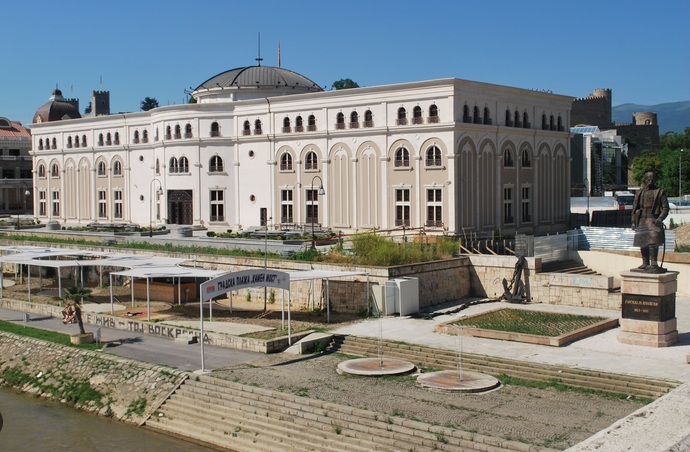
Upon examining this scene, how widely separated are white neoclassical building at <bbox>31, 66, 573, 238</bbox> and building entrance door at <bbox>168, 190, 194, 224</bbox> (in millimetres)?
81

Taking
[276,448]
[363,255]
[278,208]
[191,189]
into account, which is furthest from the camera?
[191,189]

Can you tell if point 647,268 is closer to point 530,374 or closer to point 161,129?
point 530,374

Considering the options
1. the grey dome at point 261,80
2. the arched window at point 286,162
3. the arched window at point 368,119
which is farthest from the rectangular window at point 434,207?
the grey dome at point 261,80

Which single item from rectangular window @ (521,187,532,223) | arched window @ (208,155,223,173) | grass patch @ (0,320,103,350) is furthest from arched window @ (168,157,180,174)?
grass patch @ (0,320,103,350)

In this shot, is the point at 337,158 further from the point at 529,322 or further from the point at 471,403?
the point at 471,403

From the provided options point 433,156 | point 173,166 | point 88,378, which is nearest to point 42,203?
point 173,166

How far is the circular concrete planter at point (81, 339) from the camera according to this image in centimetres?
3038

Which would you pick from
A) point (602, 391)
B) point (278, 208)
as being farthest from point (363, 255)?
point (278, 208)

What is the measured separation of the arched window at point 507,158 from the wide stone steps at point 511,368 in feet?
85.4

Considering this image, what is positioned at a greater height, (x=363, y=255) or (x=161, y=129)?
(x=161, y=129)

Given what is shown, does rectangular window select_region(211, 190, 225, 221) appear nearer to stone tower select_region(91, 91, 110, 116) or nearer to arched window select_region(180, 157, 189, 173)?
arched window select_region(180, 157, 189, 173)

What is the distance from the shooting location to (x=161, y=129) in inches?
2441

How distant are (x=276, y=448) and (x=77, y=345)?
12477mm

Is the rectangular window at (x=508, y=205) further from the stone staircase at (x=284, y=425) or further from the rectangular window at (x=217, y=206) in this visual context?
the stone staircase at (x=284, y=425)
